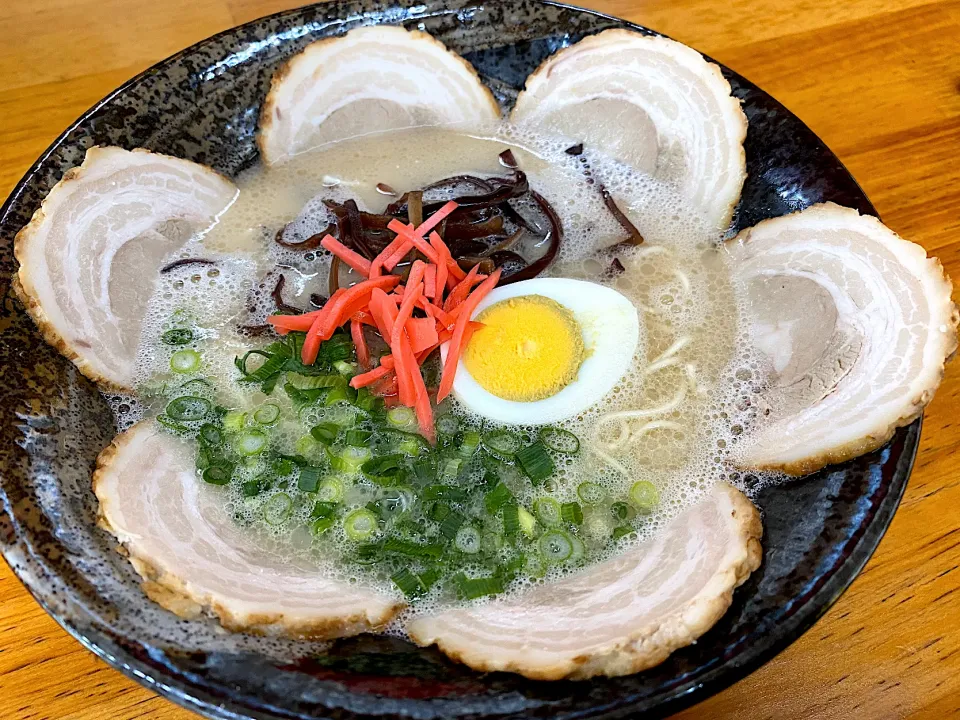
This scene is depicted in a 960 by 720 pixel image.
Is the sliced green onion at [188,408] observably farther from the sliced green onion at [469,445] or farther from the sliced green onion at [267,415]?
the sliced green onion at [469,445]

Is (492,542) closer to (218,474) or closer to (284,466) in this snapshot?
(284,466)

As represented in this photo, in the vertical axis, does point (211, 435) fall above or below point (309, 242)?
below

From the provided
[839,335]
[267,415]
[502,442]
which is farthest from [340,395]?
[839,335]

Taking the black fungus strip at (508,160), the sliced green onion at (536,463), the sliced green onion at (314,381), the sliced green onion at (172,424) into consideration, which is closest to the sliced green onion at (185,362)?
the sliced green onion at (172,424)

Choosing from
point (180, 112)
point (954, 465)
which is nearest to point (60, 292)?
point (180, 112)

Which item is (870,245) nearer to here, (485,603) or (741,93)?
(741,93)

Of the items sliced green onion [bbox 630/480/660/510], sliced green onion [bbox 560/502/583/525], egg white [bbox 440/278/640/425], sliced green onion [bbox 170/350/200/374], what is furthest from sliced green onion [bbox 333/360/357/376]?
sliced green onion [bbox 630/480/660/510]
